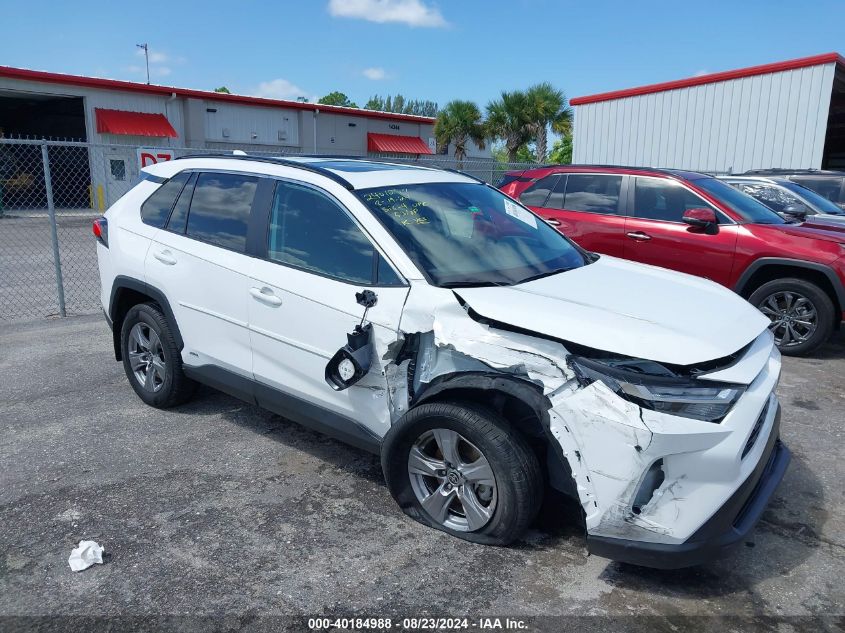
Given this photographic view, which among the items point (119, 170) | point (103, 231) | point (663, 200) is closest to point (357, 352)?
point (103, 231)

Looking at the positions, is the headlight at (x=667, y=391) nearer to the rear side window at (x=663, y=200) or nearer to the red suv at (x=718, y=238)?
the red suv at (x=718, y=238)

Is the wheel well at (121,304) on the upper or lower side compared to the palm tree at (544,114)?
lower

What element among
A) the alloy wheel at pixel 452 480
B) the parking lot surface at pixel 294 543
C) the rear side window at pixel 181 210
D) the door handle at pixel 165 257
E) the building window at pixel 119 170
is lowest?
the parking lot surface at pixel 294 543

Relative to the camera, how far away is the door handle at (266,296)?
3.57 meters

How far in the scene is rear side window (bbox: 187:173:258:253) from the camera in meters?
3.93

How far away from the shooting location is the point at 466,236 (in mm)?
3633

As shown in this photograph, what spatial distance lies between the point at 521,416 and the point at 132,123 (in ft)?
89.3

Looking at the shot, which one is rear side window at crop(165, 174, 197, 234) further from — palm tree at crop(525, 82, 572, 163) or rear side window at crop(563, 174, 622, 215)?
palm tree at crop(525, 82, 572, 163)

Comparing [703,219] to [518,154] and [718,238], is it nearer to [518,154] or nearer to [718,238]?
[718,238]

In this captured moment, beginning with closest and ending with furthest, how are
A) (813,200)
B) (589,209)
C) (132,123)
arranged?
(589,209)
(813,200)
(132,123)

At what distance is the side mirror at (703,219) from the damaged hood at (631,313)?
9.52 feet

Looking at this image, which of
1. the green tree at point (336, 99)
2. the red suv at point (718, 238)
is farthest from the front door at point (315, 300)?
the green tree at point (336, 99)

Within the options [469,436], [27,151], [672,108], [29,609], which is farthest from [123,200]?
[27,151]

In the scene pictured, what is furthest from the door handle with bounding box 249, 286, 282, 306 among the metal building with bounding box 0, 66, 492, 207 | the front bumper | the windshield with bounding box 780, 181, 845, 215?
the metal building with bounding box 0, 66, 492, 207
